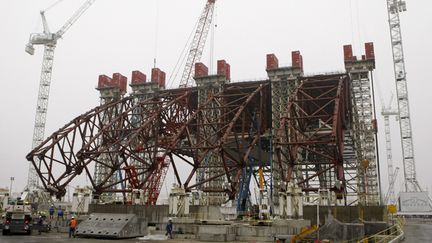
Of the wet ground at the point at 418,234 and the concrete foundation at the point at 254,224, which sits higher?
the concrete foundation at the point at 254,224

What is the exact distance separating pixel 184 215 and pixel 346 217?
1435 cm

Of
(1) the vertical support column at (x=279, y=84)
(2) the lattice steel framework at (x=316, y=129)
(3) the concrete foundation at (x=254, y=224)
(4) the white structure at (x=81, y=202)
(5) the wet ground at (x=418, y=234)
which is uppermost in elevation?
(1) the vertical support column at (x=279, y=84)

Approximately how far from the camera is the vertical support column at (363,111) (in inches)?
2509

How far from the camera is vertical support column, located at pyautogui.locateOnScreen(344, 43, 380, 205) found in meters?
63.7

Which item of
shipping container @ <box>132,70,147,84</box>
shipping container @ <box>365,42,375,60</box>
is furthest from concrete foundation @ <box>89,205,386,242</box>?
shipping container @ <box>132,70,147,84</box>

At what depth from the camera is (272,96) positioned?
6391 cm

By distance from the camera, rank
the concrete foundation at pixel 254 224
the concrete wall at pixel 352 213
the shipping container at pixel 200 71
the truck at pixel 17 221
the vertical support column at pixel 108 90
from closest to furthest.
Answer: the concrete foundation at pixel 254 224, the truck at pixel 17 221, the concrete wall at pixel 352 213, the shipping container at pixel 200 71, the vertical support column at pixel 108 90

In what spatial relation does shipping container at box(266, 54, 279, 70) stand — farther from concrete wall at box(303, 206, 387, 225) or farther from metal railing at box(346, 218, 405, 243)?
metal railing at box(346, 218, 405, 243)

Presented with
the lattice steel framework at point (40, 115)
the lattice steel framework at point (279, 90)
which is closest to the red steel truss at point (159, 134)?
the lattice steel framework at point (279, 90)

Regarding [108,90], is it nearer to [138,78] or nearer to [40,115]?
[138,78]

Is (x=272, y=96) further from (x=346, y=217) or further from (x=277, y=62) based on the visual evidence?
(x=346, y=217)

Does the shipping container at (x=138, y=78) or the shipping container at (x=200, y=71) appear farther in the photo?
the shipping container at (x=138, y=78)

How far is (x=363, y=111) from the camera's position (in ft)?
215

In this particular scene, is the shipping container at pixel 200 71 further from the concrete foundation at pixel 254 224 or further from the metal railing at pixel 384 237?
the metal railing at pixel 384 237
